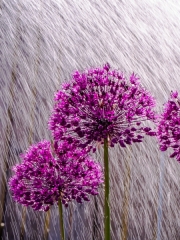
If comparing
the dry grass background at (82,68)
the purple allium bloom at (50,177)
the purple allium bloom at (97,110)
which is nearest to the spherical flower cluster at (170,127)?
the purple allium bloom at (97,110)

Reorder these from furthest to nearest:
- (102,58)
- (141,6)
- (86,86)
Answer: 1. (141,6)
2. (102,58)
3. (86,86)

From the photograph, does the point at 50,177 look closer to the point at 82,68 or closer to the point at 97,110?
the point at 97,110

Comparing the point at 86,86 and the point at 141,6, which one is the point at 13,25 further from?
the point at 86,86

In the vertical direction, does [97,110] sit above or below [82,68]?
below

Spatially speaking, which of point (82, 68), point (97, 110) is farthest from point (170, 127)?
point (82, 68)

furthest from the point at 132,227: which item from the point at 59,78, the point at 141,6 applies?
the point at 141,6

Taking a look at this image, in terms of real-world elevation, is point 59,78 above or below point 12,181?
above

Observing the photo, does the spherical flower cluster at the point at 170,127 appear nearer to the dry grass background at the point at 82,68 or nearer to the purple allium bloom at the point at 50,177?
the purple allium bloom at the point at 50,177
